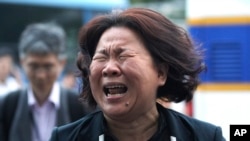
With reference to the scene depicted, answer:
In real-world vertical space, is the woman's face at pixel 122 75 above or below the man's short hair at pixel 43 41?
above

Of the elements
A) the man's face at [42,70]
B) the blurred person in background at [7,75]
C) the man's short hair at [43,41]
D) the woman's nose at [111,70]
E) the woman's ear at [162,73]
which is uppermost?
the woman's nose at [111,70]

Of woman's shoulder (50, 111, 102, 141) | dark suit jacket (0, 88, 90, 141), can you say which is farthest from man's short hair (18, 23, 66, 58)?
woman's shoulder (50, 111, 102, 141)

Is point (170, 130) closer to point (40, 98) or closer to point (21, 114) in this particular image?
point (21, 114)

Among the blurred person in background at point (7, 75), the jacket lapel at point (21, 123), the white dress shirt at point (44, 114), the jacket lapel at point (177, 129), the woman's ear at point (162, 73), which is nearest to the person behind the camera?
the jacket lapel at point (177, 129)

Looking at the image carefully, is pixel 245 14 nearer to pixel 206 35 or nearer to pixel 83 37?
pixel 206 35

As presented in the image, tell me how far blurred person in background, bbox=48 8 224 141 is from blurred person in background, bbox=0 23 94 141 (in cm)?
121

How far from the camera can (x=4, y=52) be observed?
1068 cm

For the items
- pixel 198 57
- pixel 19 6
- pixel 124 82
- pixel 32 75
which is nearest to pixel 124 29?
pixel 124 82

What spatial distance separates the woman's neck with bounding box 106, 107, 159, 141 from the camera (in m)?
2.88

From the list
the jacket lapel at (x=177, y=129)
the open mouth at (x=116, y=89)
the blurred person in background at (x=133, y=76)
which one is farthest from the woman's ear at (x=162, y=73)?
the open mouth at (x=116, y=89)

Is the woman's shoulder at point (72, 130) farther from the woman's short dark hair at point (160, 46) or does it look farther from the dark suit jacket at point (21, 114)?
the dark suit jacket at point (21, 114)

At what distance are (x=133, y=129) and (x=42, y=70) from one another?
5.92 ft

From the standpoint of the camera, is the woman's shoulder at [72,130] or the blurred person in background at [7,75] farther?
the blurred person in background at [7,75]

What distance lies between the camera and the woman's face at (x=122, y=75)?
8.93 ft
